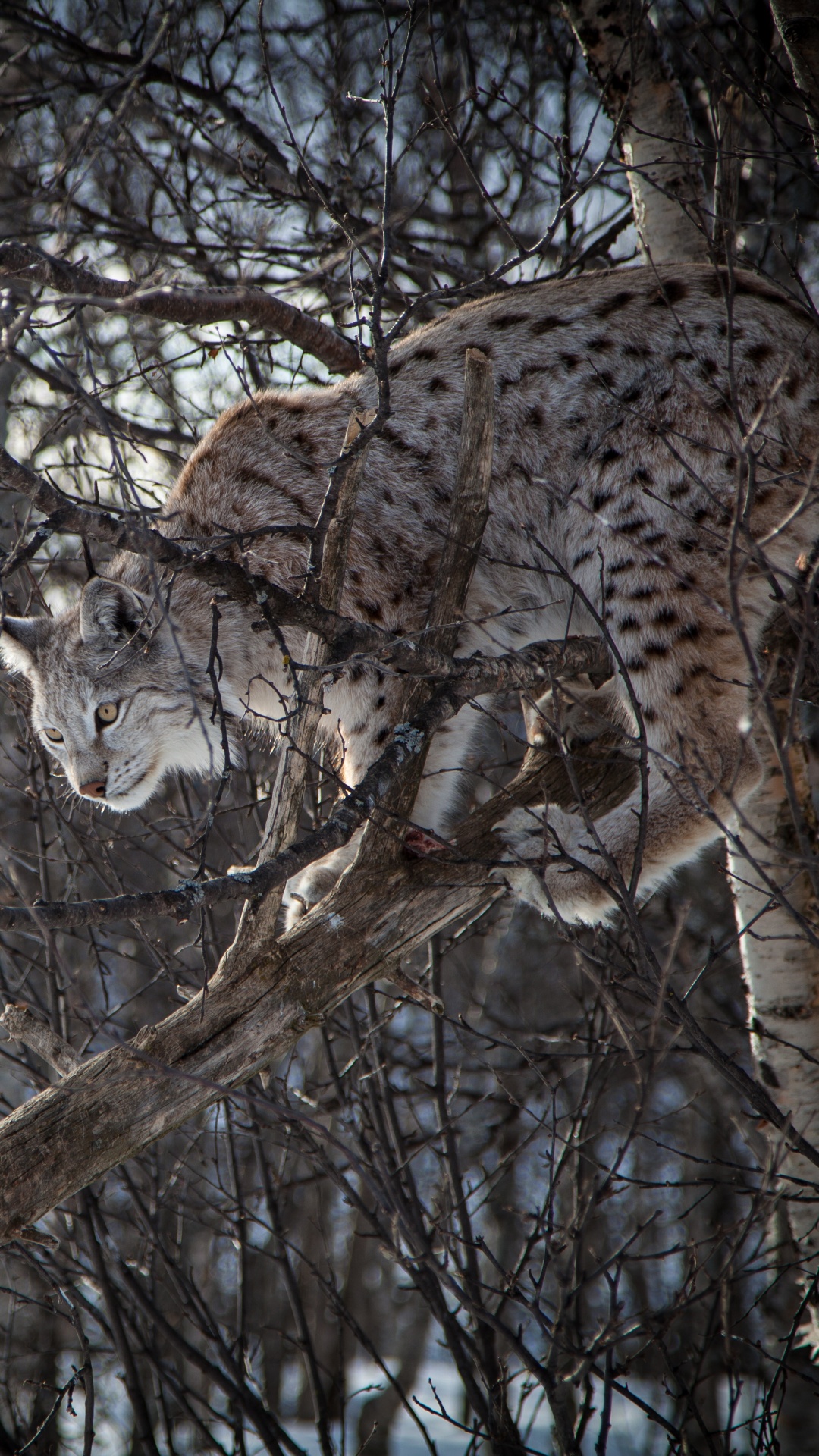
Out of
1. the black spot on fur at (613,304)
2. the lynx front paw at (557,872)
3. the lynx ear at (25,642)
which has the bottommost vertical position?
the lynx front paw at (557,872)

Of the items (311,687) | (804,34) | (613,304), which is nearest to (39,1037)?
(311,687)

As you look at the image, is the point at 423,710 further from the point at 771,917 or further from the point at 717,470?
the point at 771,917

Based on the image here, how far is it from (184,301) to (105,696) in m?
1.54

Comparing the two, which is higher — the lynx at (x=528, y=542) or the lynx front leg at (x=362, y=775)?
the lynx at (x=528, y=542)

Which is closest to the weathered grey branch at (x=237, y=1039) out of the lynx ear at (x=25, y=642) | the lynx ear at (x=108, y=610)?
the lynx ear at (x=108, y=610)

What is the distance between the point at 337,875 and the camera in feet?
13.7

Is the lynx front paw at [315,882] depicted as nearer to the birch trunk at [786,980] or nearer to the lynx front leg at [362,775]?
the lynx front leg at [362,775]

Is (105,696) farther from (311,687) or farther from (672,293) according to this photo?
(672,293)

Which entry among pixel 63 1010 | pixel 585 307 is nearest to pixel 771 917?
pixel 585 307

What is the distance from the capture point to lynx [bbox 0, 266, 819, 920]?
368 centimetres

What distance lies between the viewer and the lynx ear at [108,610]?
12.7 feet

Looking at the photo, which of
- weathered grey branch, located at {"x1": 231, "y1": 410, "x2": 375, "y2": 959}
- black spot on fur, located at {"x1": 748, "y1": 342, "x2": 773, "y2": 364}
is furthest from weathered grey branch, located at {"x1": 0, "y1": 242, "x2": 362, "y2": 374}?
black spot on fur, located at {"x1": 748, "y1": 342, "x2": 773, "y2": 364}

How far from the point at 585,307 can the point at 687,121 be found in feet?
4.48

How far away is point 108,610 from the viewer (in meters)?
3.97
